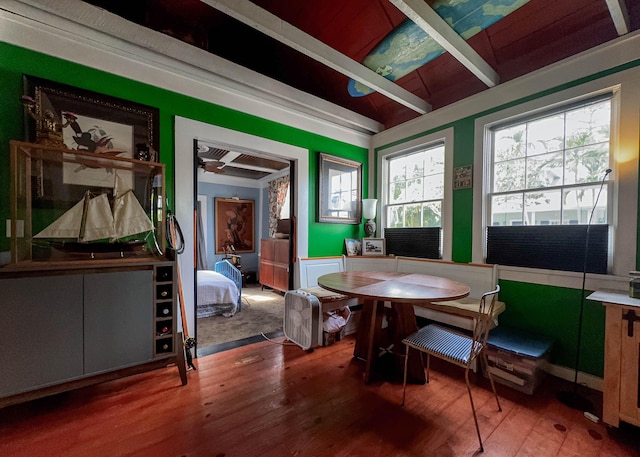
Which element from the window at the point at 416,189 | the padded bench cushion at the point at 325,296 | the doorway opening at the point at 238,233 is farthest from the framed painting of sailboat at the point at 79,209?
the window at the point at 416,189

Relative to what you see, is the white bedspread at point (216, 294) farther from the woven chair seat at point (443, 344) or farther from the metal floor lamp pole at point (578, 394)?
the metal floor lamp pole at point (578, 394)

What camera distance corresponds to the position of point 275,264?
16.3 feet

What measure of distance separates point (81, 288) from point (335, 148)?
2970 millimetres

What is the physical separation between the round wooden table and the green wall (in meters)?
1.18

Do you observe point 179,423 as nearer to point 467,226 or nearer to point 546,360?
point 546,360

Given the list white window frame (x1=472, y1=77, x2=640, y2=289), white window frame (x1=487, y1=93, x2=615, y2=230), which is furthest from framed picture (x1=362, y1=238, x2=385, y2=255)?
white window frame (x1=472, y1=77, x2=640, y2=289)

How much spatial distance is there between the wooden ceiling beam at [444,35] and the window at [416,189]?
848mm

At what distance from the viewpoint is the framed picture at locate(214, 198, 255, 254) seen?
229 inches

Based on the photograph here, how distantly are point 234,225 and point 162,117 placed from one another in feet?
13.1

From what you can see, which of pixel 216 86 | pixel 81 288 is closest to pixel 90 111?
pixel 216 86

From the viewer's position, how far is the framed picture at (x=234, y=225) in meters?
5.80

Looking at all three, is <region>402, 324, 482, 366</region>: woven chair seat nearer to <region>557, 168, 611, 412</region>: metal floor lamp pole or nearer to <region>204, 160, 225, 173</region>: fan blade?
<region>557, 168, 611, 412</region>: metal floor lamp pole

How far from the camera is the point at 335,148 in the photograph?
135 inches

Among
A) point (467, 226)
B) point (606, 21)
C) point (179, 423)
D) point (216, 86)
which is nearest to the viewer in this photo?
point (179, 423)
